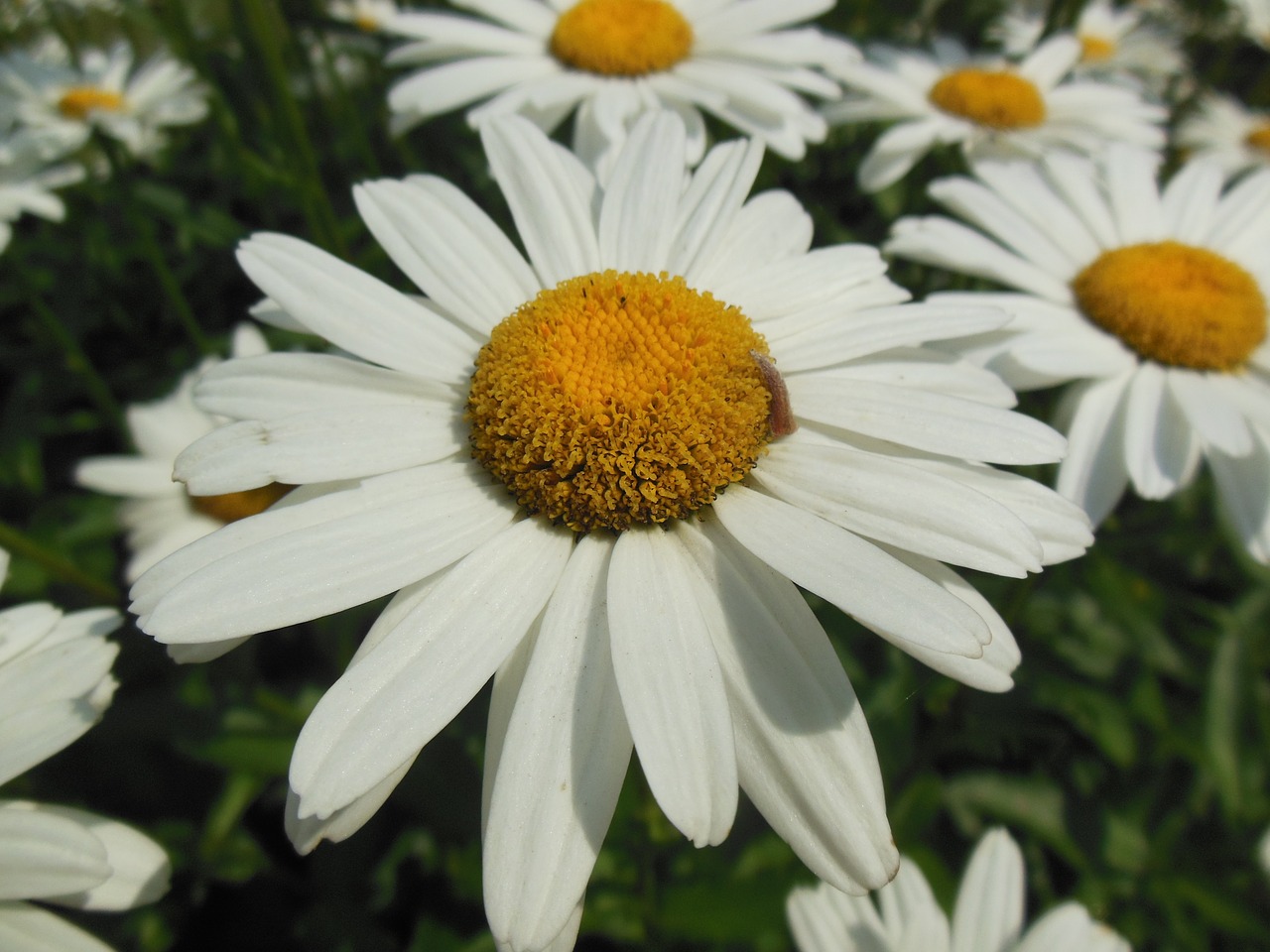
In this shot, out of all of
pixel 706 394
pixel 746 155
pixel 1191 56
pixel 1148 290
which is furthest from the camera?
pixel 1191 56

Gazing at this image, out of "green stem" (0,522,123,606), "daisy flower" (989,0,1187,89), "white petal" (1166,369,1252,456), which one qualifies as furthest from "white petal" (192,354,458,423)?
"daisy flower" (989,0,1187,89)

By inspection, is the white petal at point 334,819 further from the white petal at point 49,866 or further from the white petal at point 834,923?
the white petal at point 834,923

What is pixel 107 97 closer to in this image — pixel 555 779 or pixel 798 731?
pixel 555 779

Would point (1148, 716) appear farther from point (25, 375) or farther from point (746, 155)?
point (25, 375)

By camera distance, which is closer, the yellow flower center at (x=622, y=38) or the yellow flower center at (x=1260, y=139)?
the yellow flower center at (x=622, y=38)

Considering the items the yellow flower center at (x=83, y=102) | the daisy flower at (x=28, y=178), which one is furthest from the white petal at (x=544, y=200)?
the yellow flower center at (x=83, y=102)

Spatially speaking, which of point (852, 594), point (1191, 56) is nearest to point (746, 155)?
Result: point (852, 594)

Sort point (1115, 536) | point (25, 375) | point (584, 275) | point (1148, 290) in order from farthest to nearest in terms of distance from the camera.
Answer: point (25, 375) < point (1115, 536) < point (1148, 290) < point (584, 275)
